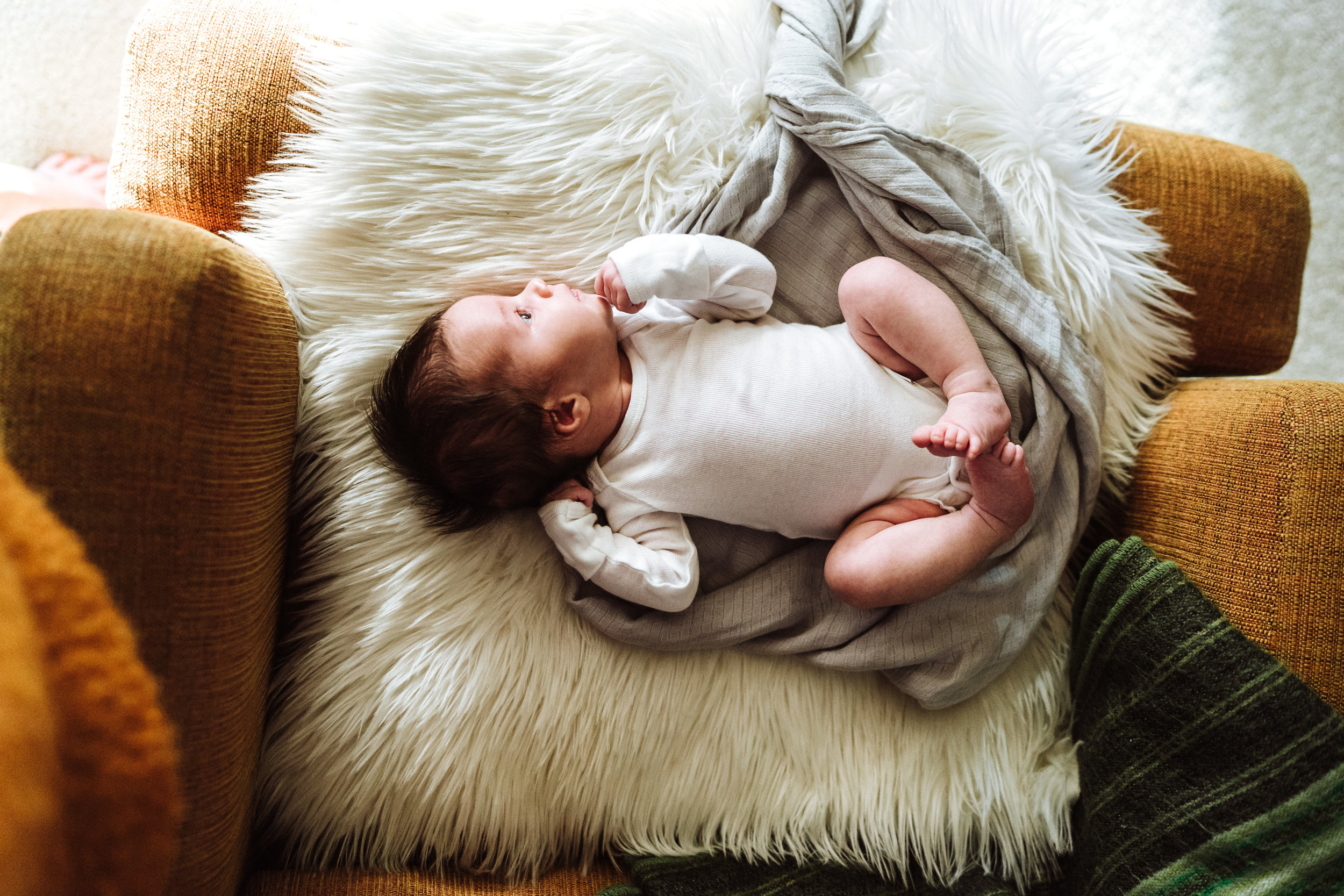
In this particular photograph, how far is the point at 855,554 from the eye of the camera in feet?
2.90

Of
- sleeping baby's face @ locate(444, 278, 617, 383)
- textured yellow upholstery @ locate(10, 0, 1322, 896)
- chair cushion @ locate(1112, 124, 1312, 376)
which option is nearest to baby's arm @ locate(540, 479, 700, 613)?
A: sleeping baby's face @ locate(444, 278, 617, 383)

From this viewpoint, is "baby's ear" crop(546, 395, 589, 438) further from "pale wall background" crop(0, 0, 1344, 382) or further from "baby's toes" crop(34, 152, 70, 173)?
"pale wall background" crop(0, 0, 1344, 382)

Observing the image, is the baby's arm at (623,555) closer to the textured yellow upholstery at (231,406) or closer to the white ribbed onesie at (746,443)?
the white ribbed onesie at (746,443)

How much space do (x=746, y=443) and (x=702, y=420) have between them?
6 centimetres

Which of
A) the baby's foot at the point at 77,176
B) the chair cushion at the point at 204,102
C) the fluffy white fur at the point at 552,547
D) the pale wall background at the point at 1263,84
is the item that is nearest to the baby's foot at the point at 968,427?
the fluffy white fur at the point at 552,547

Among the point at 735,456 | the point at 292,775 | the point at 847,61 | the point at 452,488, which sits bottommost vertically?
the point at 292,775

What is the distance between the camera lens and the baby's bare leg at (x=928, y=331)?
0.86 m

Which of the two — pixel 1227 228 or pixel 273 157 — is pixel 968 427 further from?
pixel 273 157

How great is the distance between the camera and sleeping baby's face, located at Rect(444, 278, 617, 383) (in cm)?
84

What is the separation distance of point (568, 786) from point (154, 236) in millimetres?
703

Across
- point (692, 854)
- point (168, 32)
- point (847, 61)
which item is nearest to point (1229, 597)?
point (692, 854)

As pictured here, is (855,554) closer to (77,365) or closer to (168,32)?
(77,365)

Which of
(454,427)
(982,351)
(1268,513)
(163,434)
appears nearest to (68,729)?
(163,434)

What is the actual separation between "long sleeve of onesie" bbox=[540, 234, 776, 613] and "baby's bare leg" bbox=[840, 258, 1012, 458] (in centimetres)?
12
